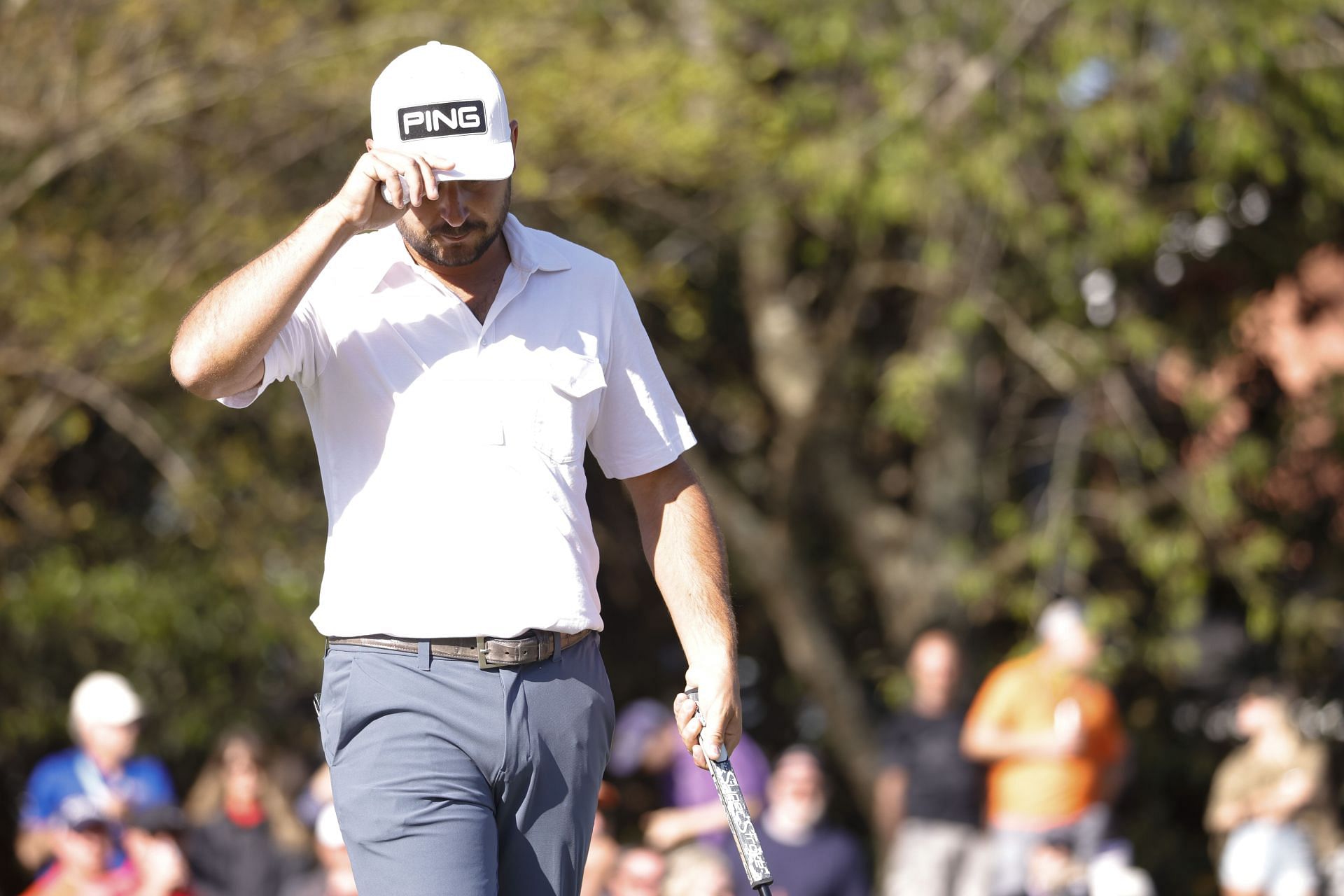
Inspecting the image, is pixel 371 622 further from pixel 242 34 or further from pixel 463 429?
pixel 242 34

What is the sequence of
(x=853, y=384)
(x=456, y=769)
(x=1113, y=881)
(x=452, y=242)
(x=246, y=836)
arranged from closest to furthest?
(x=456, y=769) → (x=452, y=242) → (x=1113, y=881) → (x=246, y=836) → (x=853, y=384)

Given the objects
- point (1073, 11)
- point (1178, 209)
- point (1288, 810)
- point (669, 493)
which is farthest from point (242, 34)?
point (669, 493)

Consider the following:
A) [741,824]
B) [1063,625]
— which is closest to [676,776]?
[1063,625]

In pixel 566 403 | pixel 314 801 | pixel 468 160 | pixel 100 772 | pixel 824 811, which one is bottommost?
pixel 824 811

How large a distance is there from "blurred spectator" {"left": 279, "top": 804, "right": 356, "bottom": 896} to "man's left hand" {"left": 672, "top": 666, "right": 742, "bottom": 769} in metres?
3.56

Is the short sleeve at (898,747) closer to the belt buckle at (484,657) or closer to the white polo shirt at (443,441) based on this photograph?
the white polo shirt at (443,441)

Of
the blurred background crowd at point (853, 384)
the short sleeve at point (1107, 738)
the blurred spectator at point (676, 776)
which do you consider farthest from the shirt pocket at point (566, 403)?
the short sleeve at point (1107, 738)

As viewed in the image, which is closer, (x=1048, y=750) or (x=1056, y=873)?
(x=1056, y=873)

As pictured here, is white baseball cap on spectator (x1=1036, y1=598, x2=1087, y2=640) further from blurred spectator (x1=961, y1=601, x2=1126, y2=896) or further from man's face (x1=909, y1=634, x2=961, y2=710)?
man's face (x1=909, y1=634, x2=961, y2=710)

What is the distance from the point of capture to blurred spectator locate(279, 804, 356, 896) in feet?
21.8

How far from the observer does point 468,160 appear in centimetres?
283

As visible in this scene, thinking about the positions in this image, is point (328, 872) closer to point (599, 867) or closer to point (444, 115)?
point (599, 867)

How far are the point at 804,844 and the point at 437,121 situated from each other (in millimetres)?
5208

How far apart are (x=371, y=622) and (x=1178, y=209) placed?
9368mm
